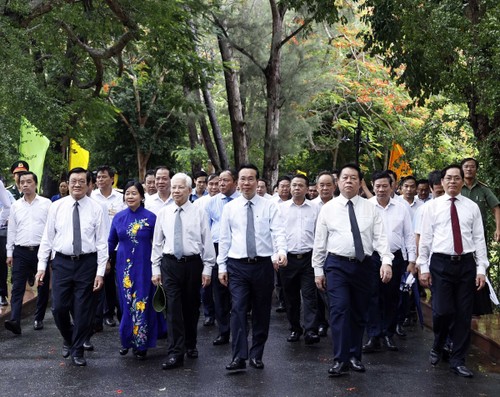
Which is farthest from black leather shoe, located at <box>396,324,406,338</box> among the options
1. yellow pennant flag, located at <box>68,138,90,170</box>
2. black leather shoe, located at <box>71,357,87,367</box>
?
yellow pennant flag, located at <box>68,138,90,170</box>

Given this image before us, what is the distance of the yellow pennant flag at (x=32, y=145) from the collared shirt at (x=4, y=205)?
64.8 inches

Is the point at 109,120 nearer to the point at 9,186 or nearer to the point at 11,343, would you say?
the point at 9,186

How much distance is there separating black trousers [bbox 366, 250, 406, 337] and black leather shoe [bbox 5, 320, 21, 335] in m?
4.43

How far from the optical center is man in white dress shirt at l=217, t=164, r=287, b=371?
31.1ft

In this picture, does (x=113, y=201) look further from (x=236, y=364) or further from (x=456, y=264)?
(x=456, y=264)

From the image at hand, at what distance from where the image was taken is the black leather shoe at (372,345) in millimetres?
10531

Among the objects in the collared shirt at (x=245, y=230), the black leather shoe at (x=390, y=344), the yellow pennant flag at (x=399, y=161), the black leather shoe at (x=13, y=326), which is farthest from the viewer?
the yellow pennant flag at (x=399, y=161)

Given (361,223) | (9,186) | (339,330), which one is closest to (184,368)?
(339,330)

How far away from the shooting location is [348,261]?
917 centimetres

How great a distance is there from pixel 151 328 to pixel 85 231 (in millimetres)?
1328

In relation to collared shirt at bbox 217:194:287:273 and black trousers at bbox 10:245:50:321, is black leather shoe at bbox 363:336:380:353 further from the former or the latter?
black trousers at bbox 10:245:50:321

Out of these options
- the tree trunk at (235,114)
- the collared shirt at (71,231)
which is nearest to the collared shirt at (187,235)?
the collared shirt at (71,231)

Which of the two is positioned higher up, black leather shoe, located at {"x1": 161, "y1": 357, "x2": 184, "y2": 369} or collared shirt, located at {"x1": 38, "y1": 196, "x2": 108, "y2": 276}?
collared shirt, located at {"x1": 38, "y1": 196, "x2": 108, "y2": 276}

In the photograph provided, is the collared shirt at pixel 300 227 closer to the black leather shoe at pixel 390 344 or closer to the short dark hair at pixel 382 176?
the short dark hair at pixel 382 176
